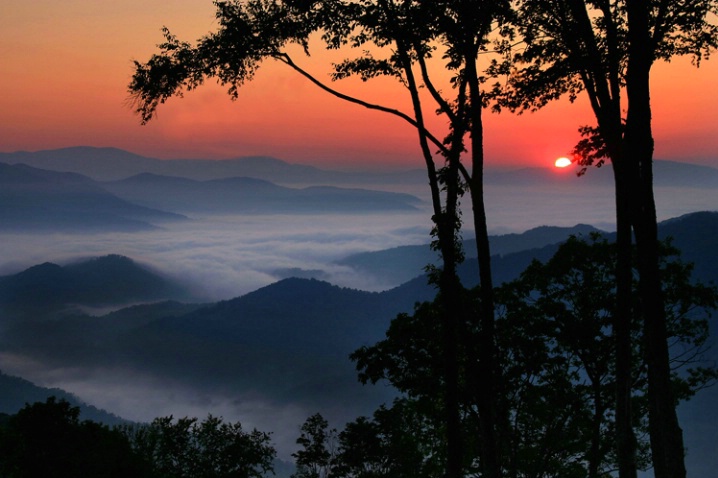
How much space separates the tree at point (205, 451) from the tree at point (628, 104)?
24275mm

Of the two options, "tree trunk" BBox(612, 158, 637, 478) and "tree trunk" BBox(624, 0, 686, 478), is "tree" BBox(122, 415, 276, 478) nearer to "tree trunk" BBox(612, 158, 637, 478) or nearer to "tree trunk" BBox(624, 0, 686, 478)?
"tree trunk" BBox(612, 158, 637, 478)

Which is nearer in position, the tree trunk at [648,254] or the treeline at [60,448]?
the tree trunk at [648,254]

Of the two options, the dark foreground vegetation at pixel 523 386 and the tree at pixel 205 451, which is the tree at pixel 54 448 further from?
the tree at pixel 205 451

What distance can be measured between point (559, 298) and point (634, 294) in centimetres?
251

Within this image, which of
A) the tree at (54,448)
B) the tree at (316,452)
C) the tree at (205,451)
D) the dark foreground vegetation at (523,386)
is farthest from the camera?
the tree at (205,451)

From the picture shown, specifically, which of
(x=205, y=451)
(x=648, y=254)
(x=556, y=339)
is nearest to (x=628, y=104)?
(x=648, y=254)

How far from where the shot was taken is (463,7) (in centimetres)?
1378

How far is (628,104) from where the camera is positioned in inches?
452

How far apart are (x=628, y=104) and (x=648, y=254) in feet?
8.90

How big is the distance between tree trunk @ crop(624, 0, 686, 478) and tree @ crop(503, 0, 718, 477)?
2 centimetres

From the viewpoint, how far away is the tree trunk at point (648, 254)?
34.5ft

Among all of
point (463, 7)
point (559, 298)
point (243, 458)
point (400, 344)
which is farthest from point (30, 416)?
point (463, 7)

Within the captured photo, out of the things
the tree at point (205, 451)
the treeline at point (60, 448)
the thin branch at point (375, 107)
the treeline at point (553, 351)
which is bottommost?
the tree at point (205, 451)

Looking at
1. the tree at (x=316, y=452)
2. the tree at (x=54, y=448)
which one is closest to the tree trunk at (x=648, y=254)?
the tree at (x=54, y=448)
